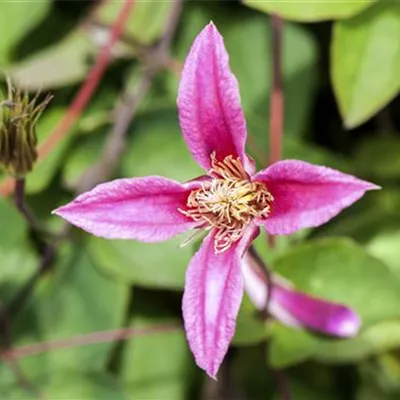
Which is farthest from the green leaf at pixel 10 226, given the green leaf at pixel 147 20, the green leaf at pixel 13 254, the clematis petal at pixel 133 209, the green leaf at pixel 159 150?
the clematis petal at pixel 133 209

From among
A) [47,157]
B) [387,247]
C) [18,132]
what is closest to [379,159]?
[387,247]

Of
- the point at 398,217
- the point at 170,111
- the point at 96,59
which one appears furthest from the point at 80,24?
the point at 398,217

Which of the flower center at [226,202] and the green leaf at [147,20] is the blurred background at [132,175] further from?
the flower center at [226,202]

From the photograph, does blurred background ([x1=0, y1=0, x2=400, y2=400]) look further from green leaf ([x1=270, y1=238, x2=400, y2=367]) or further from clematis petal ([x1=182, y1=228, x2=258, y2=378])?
clematis petal ([x1=182, y1=228, x2=258, y2=378])

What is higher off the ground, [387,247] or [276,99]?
[276,99]

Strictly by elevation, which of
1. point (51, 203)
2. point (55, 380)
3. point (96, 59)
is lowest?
point (55, 380)

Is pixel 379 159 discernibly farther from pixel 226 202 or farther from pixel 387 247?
pixel 226 202

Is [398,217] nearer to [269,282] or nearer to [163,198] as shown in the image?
[269,282]
